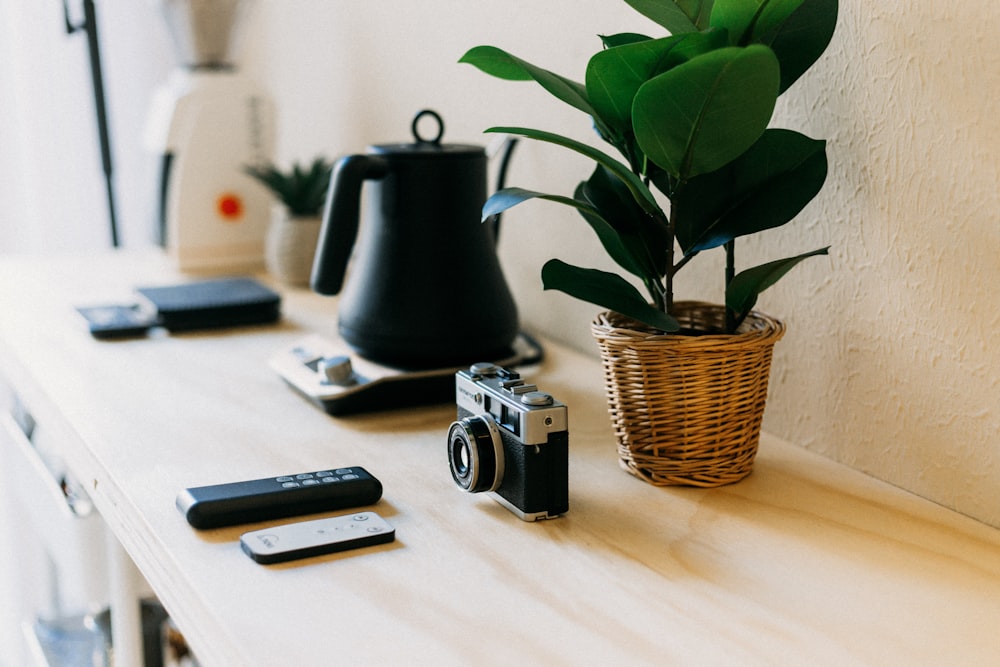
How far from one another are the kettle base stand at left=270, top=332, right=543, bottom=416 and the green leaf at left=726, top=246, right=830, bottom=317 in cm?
32

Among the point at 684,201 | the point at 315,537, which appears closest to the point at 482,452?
the point at 315,537

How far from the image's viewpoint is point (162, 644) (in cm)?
110

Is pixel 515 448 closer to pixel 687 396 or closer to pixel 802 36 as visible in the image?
pixel 687 396

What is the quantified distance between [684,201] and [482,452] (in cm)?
23

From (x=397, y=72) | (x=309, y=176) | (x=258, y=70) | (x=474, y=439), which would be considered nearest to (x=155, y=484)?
(x=474, y=439)

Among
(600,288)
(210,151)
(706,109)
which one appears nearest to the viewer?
(706,109)

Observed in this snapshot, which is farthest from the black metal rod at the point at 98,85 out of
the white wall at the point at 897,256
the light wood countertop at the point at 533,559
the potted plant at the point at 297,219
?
the white wall at the point at 897,256

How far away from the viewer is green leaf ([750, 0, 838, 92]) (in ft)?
2.27

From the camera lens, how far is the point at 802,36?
696 millimetres

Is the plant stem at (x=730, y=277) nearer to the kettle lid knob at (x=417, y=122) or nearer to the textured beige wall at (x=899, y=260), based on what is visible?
A: the textured beige wall at (x=899, y=260)

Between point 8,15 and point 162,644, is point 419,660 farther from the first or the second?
point 8,15

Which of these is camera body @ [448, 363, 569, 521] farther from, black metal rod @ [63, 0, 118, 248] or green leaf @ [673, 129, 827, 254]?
black metal rod @ [63, 0, 118, 248]

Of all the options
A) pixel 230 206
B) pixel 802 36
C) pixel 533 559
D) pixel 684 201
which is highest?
pixel 802 36

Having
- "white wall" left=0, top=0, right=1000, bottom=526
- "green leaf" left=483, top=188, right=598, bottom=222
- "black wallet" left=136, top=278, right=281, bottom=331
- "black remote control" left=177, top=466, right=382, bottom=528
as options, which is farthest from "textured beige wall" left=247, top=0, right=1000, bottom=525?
"black wallet" left=136, top=278, right=281, bottom=331
